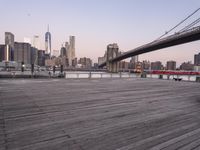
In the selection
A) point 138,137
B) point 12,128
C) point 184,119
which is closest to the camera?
point 138,137

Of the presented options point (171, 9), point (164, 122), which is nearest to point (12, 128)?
point (164, 122)

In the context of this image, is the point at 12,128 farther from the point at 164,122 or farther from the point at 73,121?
the point at 164,122

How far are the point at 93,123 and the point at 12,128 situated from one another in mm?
1938

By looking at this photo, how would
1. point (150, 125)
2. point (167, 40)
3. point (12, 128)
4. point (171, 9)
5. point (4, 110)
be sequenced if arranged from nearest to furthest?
1. point (12, 128)
2. point (150, 125)
3. point (4, 110)
4. point (167, 40)
5. point (171, 9)

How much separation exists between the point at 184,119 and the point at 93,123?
2.77 metres

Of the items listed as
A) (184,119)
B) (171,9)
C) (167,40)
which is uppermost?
(171,9)

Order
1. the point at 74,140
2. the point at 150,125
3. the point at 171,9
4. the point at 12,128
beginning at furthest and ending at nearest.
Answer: the point at 171,9 → the point at 150,125 → the point at 12,128 → the point at 74,140

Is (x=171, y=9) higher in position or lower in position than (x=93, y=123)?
higher

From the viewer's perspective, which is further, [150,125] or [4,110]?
[4,110]

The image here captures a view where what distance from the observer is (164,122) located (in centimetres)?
475

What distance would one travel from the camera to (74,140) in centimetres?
339

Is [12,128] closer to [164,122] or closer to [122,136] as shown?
[122,136]

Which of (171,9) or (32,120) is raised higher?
(171,9)

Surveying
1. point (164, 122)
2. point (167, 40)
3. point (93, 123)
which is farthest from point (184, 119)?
point (167, 40)
